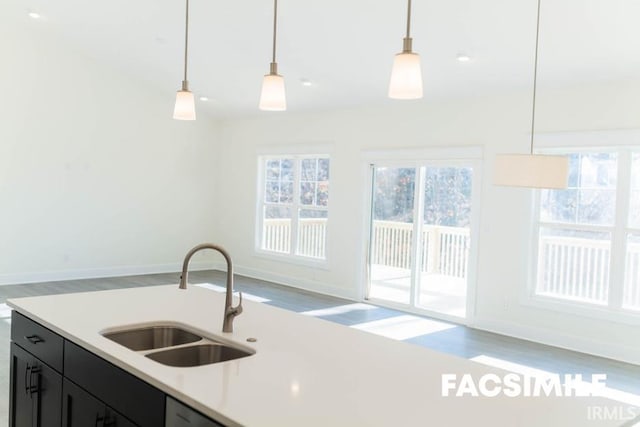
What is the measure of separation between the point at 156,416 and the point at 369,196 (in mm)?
5849

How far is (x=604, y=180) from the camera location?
17.5ft

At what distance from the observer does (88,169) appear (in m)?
8.34

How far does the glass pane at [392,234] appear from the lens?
6.97 meters

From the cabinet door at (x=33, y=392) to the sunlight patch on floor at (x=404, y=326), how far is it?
353 centimetres

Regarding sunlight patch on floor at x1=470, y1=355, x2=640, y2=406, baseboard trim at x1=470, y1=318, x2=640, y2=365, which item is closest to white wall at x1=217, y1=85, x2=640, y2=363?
baseboard trim at x1=470, y1=318, x2=640, y2=365

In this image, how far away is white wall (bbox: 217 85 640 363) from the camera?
5406 mm

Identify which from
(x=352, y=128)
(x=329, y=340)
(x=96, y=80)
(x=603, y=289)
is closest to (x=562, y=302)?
(x=603, y=289)

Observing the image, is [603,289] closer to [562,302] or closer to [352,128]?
[562,302]

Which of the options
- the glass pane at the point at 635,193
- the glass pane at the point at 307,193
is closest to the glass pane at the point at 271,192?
the glass pane at the point at 307,193

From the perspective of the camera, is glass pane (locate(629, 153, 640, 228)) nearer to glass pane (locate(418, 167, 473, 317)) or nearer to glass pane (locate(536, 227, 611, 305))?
glass pane (locate(536, 227, 611, 305))

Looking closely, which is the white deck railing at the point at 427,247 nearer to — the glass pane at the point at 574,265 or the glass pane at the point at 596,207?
the glass pane at the point at 574,265

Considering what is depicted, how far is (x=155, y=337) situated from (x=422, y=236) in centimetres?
477

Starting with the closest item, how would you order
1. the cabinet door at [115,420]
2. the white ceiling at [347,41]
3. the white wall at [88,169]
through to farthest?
the cabinet door at [115,420] < the white ceiling at [347,41] < the white wall at [88,169]

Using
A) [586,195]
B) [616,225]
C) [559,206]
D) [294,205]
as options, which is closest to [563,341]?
[616,225]
